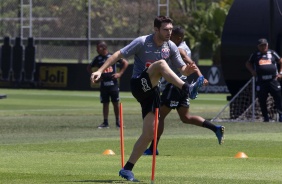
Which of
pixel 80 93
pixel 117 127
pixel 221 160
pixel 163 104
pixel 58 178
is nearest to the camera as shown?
pixel 58 178

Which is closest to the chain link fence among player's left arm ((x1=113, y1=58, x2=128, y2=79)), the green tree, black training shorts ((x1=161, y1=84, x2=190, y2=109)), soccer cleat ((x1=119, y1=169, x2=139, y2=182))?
the green tree

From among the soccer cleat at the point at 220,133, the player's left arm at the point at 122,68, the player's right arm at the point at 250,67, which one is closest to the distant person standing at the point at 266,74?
the player's right arm at the point at 250,67

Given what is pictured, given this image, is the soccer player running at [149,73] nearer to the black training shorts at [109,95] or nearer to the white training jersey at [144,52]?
the white training jersey at [144,52]

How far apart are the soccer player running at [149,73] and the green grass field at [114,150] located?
1.62 feet

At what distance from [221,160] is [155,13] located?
27717mm

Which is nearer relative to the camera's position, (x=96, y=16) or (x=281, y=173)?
(x=281, y=173)

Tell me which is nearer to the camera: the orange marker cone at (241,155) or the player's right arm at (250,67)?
the orange marker cone at (241,155)

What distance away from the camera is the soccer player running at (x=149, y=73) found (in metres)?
11.7

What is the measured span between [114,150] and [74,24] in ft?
91.7

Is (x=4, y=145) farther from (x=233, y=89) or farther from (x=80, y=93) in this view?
(x=80, y=93)

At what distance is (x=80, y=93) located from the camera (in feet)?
136

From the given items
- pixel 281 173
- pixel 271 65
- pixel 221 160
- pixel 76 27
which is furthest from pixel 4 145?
pixel 76 27

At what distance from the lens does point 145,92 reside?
1212 cm

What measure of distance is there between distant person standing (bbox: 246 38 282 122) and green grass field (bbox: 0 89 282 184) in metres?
0.95
